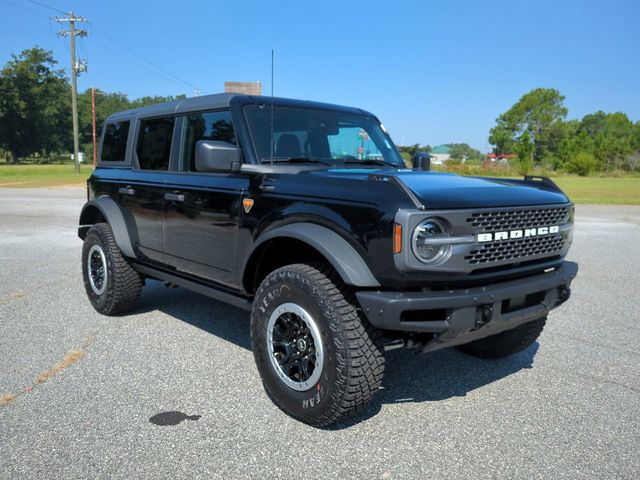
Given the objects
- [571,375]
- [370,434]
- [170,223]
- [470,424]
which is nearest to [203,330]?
[170,223]

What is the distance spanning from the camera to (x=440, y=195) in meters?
2.93

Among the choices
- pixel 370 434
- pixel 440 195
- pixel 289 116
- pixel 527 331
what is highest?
pixel 289 116

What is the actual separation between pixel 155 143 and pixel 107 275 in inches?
54.1

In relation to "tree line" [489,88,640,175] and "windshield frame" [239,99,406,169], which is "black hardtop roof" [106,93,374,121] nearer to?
"windshield frame" [239,99,406,169]

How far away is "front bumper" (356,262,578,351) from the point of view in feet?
9.03

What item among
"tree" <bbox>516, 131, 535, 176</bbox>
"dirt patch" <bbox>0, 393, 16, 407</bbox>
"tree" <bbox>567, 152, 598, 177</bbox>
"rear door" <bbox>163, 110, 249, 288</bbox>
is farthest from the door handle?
"tree" <bbox>516, 131, 535, 176</bbox>

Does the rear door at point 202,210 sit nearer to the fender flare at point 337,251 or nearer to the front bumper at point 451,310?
the fender flare at point 337,251

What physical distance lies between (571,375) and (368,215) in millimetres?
2311

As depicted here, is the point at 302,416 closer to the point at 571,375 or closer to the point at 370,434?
the point at 370,434

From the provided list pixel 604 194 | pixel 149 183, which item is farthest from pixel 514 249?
pixel 604 194

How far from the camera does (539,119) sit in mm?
97250

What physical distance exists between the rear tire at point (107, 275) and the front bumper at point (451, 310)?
3024mm

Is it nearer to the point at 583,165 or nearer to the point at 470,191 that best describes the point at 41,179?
the point at 470,191

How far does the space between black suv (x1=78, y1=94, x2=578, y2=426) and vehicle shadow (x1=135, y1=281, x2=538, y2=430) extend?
196 mm
